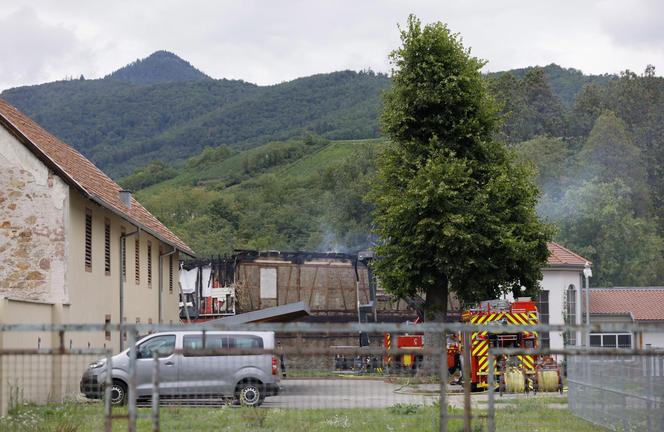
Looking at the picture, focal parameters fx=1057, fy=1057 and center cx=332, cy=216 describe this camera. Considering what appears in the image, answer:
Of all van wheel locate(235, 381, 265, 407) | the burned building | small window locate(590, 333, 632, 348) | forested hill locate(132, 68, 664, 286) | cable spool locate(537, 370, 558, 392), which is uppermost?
forested hill locate(132, 68, 664, 286)

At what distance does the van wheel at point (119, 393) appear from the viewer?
2184 centimetres

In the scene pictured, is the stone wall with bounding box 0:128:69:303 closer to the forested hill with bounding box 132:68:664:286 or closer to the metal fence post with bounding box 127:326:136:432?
the metal fence post with bounding box 127:326:136:432

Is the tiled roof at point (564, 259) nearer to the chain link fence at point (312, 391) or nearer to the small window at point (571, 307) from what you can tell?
the small window at point (571, 307)

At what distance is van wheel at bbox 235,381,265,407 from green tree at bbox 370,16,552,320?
886 inches

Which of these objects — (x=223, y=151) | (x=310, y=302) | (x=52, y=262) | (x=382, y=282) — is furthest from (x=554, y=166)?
(x=223, y=151)

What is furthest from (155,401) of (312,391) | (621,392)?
(621,392)

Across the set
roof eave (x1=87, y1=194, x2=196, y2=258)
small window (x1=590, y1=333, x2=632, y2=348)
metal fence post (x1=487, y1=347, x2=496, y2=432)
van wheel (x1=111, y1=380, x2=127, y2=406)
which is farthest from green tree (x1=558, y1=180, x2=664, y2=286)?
metal fence post (x1=487, y1=347, x2=496, y2=432)

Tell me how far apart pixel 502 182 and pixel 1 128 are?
16819mm

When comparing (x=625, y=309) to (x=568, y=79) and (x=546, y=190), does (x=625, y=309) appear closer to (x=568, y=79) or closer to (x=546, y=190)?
(x=546, y=190)

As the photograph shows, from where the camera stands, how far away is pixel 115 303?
32.6m

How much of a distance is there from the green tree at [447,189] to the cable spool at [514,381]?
31.7 ft

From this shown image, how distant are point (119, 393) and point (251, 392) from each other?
34.3ft

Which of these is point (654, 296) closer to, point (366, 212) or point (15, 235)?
point (366, 212)

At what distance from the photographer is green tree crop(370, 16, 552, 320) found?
35.0 meters
